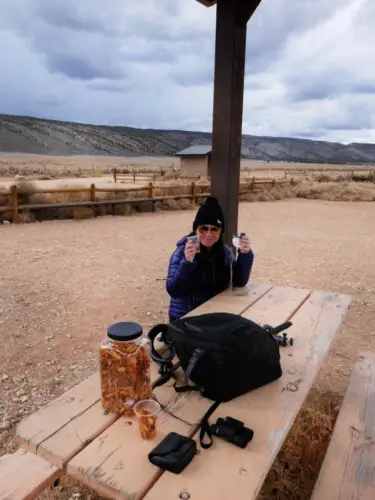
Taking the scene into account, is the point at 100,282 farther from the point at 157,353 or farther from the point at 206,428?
the point at 206,428

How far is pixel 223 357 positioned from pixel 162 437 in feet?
1.01

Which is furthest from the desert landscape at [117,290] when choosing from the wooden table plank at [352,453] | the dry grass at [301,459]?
the wooden table plank at [352,453]

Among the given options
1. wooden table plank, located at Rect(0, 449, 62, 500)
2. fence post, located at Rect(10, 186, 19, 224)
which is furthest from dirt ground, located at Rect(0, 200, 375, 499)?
wooden table plank, located at Rect(0, 449, 62, 500)

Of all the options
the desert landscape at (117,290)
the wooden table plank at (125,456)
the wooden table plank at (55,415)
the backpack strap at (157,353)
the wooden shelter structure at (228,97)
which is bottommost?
the desert landscape at (117,290)

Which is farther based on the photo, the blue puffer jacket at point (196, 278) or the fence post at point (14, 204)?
the fence post at point (14, 204)

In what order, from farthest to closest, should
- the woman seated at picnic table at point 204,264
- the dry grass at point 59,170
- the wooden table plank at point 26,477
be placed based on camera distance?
the dry grass at point 59,170, the woman seated at picnic table at point 204,264, the wooden table plank at point 26,477

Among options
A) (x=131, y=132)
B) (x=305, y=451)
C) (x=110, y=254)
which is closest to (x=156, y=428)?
(x=305, y=451)

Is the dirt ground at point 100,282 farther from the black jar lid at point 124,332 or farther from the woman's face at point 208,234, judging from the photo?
the woman's face at point 208,234

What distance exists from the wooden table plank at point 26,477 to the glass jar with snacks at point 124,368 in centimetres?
23

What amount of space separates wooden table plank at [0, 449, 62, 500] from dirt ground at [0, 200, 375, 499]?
103 cm

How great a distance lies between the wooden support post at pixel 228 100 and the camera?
225cm

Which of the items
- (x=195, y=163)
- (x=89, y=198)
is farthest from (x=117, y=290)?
(x=195, y=163)

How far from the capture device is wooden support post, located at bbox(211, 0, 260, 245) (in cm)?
225

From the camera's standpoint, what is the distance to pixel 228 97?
2.36 metres
